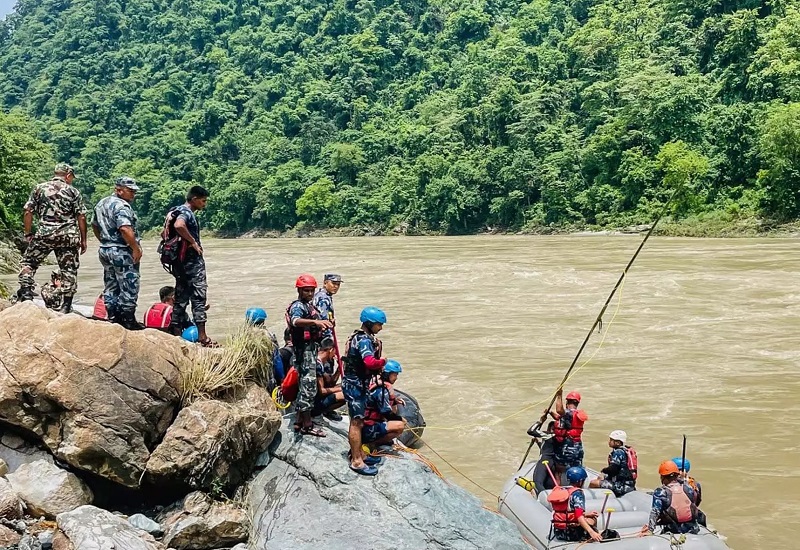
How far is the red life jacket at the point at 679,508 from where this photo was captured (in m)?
6.38

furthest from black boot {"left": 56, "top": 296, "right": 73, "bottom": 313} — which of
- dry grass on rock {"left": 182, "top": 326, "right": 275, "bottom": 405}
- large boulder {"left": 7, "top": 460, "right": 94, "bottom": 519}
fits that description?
Result: large boulder {"left": 7, "top": 460, "right": 94, "bottom": 519}

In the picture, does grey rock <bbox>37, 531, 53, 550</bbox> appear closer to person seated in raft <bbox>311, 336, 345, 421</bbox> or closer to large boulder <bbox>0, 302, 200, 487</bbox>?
large boulder <bbox>0, 302, 200, 487</bbox>

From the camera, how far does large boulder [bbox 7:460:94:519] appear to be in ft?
18.4

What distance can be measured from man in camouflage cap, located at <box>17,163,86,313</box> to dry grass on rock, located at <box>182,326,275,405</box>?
214cm

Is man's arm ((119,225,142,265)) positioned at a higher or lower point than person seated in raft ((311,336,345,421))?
higher

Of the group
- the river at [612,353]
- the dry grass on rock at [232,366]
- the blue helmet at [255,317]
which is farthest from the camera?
the river at [612,353]

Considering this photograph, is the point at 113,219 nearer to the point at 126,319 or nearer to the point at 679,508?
the point at 126,319

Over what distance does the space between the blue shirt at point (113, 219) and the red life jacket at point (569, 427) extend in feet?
15.0

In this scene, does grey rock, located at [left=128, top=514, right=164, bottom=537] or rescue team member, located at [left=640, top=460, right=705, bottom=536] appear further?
rescue team member, located at [left=640, top=460, right=705, bottom=536]

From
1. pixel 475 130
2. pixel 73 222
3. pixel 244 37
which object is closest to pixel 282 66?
pixel 244 37

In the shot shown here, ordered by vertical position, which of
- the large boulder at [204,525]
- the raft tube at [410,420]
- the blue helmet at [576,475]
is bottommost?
the raft tube at [410,420]

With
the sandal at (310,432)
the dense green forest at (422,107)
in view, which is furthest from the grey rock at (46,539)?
the dense green forest at (422,107)

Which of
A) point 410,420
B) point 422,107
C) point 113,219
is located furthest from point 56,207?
point 422,107

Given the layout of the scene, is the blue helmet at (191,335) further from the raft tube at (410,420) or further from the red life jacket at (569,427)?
the red life jacket at (569,427)
